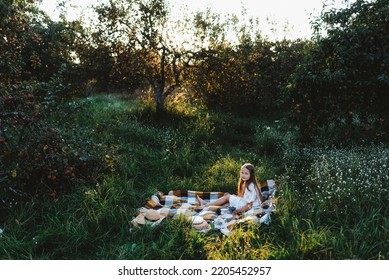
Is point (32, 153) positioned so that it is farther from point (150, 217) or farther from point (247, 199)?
point (247, 199)

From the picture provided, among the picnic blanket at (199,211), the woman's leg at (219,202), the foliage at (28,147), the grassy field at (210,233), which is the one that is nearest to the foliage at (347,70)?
the grassy field at (210,233)

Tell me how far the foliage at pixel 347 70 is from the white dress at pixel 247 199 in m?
2.43

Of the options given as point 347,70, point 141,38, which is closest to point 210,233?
point 347,70

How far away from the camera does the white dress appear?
604cm

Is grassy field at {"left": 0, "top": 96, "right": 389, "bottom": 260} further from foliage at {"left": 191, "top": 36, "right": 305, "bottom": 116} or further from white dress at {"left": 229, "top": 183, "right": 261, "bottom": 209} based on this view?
foliage at {"left": 191, "top": 36, "right": 305, "bottom": 116}

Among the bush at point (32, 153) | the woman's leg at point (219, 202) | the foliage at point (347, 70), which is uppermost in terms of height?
the foliage at point (347, 70)

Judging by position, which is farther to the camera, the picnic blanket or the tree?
the tree

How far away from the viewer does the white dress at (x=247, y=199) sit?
6043mm

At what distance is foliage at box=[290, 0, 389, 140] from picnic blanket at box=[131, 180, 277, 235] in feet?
6.72

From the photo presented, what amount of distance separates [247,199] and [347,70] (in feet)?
10.6

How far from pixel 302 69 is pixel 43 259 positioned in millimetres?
6048

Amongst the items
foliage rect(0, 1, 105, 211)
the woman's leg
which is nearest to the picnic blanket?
the woman's leg

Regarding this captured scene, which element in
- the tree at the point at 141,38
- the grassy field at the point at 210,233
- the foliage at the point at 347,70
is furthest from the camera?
the tree at the point at 141,38

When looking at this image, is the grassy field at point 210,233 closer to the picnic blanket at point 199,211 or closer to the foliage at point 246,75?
the picnic blanket at point 199,211
